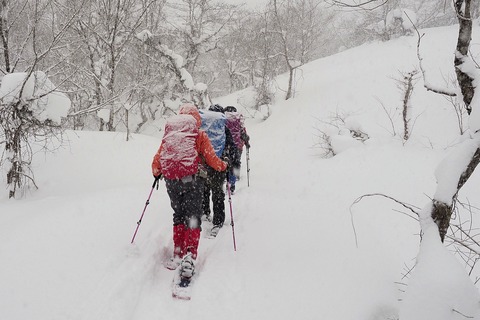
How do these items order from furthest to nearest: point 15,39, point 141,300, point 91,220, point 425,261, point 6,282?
point 15,39
point 91,220
point 141,300
point 6,282
point 425,261

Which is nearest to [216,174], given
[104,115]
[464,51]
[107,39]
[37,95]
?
[464,51]

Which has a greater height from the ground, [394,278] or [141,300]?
[394,278]

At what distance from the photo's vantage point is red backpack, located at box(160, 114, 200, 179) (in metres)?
3.82

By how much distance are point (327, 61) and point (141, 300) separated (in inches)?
877

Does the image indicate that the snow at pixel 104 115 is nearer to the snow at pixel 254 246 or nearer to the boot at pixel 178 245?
the snow at pixel 254 246

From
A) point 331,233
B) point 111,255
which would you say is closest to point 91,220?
point 111,255

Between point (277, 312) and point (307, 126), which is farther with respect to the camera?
point (307, 126)

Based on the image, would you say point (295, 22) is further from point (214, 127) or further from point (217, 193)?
point (217, 193)

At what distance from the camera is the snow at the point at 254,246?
3.04 metres

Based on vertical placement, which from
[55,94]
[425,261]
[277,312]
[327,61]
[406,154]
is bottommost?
[277,312]

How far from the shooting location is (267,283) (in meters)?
3.80

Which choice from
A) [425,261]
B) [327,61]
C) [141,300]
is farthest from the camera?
[327,61]

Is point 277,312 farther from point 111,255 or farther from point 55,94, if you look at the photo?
point 55,94

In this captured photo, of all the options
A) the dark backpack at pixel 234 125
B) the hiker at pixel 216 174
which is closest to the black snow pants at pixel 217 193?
the hiker at pixel 216 174
